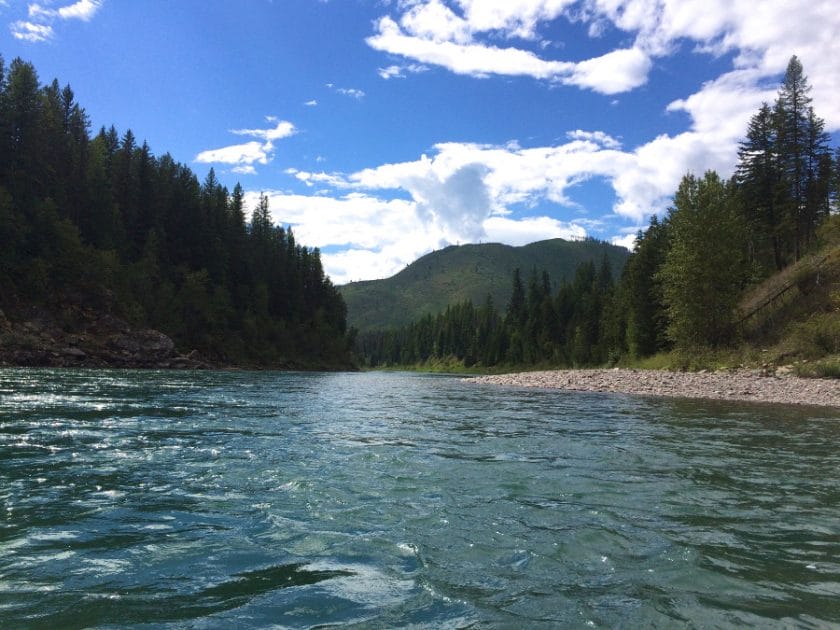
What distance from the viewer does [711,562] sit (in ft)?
17.1

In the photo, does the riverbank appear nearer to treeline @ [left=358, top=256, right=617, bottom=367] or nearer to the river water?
the river water

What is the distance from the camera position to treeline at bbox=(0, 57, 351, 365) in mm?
52781

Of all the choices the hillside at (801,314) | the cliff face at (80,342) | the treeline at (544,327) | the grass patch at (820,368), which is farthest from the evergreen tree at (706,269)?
the cliff face at (80,342)

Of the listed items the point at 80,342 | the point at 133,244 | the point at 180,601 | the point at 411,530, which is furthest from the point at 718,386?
the point at 133,244

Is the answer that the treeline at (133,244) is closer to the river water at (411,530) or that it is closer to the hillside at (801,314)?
the river water at (411,530)

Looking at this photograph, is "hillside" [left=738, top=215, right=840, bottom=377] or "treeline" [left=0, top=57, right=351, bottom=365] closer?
"hillside" [left=738, top=215, right=840, bottom=377]

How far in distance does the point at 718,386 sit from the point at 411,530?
1126 inches

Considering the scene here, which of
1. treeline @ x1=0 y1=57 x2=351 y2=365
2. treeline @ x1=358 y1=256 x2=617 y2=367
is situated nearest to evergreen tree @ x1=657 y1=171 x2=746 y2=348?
treeline @ x1=358 y1=256 x2=617 y2=367

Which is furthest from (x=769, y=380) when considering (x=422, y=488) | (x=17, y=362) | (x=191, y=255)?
(x=191, y=255)

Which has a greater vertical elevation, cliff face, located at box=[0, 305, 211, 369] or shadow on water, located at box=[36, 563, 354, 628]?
cliff face, located at box=[0, 305, 211, 369]

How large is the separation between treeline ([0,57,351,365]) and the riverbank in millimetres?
45852

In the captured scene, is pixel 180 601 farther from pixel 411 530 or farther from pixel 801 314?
pixel 801 314

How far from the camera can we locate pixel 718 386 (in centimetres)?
2931

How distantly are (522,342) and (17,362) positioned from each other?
94.0m
